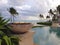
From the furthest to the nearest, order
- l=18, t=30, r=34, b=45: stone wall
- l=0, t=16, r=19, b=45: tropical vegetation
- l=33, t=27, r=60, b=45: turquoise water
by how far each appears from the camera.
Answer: l=33, t=27, r=60, b=45: turquoise water
l=18, t=30, r=34, b=45: stone wall
l=0, t=16, r=19, b=45: tropical vegetation

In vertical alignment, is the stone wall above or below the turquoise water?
above

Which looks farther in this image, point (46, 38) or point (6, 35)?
point (46, 38)

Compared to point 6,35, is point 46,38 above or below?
below

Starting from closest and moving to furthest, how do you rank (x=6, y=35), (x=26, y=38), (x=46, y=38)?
1. (x=6, y=35)
2. (x=26, y=38)
3. (x=46, y=38)

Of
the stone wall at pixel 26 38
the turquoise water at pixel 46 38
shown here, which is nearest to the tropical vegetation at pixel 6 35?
the stone wall at pixel 26 38

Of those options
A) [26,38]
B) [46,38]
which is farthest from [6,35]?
[46,38]

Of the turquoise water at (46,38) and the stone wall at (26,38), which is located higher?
the stone wall at (26,38)

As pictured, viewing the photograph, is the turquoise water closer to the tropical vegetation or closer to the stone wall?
the stone wall

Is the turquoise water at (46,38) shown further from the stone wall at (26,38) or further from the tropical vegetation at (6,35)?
the tropical vegetation at (6,35)

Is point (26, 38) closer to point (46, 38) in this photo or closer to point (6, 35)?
point (6, 35)

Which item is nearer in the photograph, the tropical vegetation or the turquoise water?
the tropical vegetation

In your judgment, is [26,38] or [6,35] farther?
[26,38]

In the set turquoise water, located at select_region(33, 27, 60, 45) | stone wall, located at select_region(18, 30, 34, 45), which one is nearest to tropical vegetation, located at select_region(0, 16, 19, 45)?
stone wall, located at select_region(18, 30, 34, 45)

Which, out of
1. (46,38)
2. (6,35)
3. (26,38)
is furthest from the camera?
(46,38)
